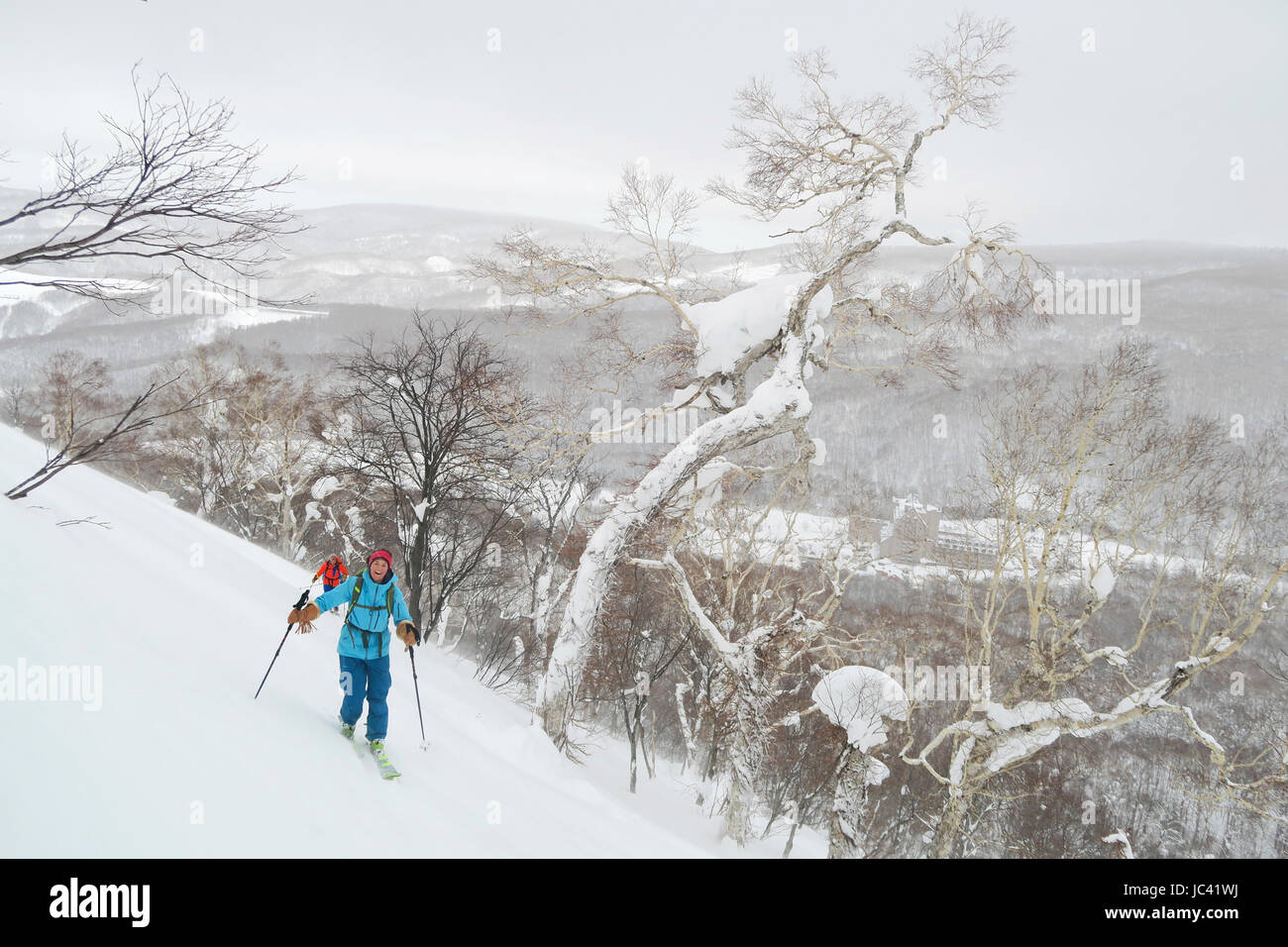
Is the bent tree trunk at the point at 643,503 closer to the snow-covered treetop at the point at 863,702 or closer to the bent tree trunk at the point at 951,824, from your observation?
the snow-covered treetop at the point at 863,702

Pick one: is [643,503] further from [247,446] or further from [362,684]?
[247,446]

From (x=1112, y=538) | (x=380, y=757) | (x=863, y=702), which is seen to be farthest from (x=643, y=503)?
(x=1112, y=538)

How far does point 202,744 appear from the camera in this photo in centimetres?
326

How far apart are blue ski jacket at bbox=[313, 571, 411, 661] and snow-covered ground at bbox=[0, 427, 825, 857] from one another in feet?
1.92

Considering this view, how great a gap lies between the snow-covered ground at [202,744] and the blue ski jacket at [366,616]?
0.59 m

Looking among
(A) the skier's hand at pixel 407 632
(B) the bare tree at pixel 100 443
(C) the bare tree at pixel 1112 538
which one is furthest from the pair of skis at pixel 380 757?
(C) the bare tree at pixel 1112 538

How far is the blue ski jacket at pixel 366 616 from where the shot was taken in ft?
15.4

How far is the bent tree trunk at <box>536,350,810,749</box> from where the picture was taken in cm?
798

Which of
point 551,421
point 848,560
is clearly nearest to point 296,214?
point 551,421

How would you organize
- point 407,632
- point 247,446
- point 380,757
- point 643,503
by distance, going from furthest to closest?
point 247,446, point 643,503, point 407,632, point 380,757

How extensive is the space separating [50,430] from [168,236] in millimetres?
31094

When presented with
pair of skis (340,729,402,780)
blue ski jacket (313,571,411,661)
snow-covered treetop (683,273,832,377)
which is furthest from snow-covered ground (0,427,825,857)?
snow-covered treetop (683,273,832,377)

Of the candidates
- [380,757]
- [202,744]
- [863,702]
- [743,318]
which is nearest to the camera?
[202,744]

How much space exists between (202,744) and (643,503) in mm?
5536
